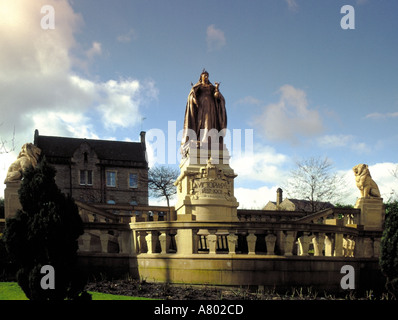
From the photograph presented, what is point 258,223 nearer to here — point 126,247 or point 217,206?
point 126,247

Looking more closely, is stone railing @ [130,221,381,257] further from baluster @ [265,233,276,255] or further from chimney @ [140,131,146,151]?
Result: chimney @ [140,131,146,151]

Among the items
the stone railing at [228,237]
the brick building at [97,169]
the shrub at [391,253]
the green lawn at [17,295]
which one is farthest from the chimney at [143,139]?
the shrub at [391,253]

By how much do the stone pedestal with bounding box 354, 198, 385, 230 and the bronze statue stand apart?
6.79 meters

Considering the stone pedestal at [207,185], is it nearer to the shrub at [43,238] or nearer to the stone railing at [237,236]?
the stone railing at [237,236]

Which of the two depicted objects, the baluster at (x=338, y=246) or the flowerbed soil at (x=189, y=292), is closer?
the flowerbed soil at (x=189, y=292)

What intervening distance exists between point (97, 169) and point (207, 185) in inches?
1610

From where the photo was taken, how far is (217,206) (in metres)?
20.8

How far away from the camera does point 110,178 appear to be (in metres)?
60.7

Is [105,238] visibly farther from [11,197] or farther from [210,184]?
[210,184]

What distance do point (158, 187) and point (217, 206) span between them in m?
30.5

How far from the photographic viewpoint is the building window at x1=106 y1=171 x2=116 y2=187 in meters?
60.4

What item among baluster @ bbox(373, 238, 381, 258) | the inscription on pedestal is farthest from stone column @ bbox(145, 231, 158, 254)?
baluster @ bbox(373, 238, 381, 258)

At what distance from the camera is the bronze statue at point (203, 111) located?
22547 mm

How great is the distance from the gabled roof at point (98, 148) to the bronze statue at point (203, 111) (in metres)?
38.9
